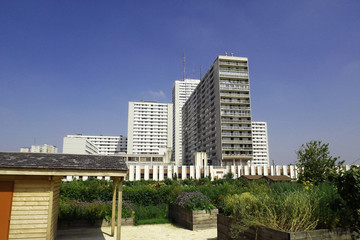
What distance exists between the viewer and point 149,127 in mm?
157000

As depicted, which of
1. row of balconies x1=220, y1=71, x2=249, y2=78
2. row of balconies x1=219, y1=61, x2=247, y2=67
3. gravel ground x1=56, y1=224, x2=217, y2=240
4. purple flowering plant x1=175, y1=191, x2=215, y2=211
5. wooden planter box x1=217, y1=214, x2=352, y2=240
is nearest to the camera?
wooden planter box x1=217, y1=214, x2=352, y2=240

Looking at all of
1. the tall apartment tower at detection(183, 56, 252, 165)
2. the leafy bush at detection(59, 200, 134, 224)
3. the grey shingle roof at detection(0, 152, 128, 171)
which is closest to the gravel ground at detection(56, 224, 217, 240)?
the leafy bush at detection(59, 200, 134, 224)

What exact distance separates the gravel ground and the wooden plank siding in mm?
2475

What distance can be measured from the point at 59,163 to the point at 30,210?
6.61ft

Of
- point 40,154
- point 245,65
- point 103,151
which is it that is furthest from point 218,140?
point 103,151

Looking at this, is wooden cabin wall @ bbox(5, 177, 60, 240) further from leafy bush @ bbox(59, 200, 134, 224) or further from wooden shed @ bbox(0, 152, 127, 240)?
leafy bush @ bbox(59, 200, 134, 224)

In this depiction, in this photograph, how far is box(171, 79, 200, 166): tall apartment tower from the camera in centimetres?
15525

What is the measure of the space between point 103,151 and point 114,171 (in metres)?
182

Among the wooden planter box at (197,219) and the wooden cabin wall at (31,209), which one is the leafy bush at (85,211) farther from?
the wooden cabin wall at (31,209)

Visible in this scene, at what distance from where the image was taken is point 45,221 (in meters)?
9.57

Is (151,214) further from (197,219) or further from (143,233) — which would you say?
(197,219)

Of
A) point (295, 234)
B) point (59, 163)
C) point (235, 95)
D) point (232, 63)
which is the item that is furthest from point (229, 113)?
point (295, 234)

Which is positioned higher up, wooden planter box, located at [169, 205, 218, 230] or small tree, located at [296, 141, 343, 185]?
small tree, located at [296, 141, 343, 185]

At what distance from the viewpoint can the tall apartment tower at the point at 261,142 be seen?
17450 cm
